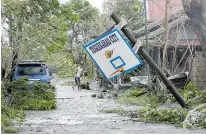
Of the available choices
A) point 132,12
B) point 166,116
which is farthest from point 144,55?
point 132,12

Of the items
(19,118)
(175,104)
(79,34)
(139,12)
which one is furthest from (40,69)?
(79,34)

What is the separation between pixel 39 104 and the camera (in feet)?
52.5

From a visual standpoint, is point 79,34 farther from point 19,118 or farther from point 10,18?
point 19,118

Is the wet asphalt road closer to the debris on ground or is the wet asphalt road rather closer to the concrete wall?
the concrete wall

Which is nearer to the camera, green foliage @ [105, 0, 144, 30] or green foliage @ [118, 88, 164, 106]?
green foliage @ [118, 88, 164, 106]

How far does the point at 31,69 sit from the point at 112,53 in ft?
34.2

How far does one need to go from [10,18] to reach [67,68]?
1292 inches

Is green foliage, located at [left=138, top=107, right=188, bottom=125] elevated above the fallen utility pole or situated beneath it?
situated beneath

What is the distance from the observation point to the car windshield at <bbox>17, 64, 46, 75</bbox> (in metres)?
20.5

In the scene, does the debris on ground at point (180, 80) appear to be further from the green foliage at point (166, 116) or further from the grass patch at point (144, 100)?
the green foliage at point (166, 116)

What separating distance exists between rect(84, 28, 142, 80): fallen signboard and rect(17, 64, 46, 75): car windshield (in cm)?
982

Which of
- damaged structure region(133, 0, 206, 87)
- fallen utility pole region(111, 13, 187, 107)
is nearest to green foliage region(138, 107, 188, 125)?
fallen utility pole region(111, 13, 187, 107)

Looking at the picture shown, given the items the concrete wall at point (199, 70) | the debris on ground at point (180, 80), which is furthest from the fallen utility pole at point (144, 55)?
the debris on ground at point (180, 80)

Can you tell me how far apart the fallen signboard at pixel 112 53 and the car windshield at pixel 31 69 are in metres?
9.82
